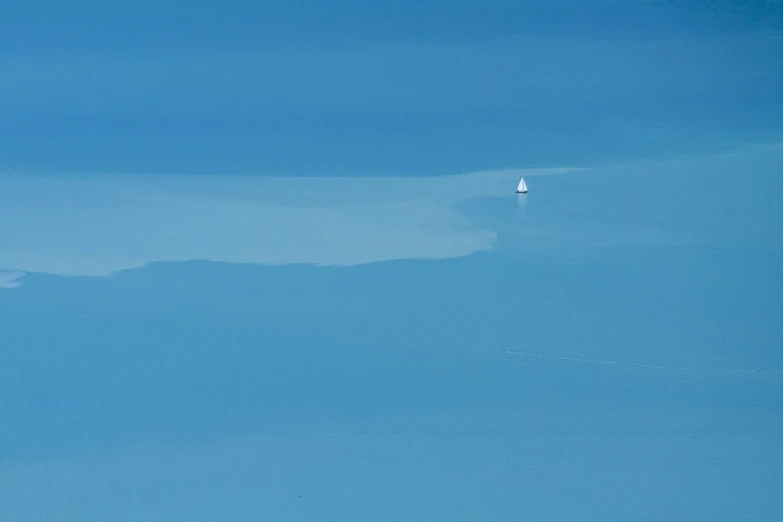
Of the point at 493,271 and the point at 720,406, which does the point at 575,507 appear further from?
the point at 493,271

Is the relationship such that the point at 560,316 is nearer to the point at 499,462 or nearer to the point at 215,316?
the point at 499,462

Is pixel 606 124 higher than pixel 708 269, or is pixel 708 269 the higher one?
pixel 606 124

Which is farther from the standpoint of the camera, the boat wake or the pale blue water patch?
the boat wake

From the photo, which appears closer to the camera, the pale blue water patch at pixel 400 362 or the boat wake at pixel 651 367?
the pale blue water patch at pixel 400 362

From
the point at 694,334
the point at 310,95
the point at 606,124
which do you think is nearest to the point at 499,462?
the point at 694,334

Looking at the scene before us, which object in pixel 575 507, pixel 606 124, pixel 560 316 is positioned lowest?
pixel 575 507

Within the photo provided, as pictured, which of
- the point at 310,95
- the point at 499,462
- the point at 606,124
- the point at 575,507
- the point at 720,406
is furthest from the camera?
the point at 310,95

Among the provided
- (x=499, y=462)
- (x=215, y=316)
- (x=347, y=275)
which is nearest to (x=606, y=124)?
(x=347, y=275)

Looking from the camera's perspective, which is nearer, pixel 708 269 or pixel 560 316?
pixel 560 316

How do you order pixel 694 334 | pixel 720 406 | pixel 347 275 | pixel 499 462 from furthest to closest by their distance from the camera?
pixel 347 275
pixel 694 334
pixel 720 406
pixel 499 462
